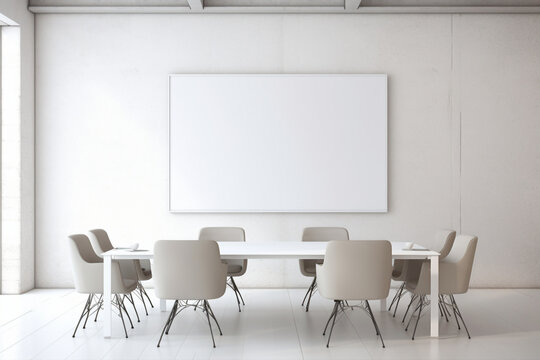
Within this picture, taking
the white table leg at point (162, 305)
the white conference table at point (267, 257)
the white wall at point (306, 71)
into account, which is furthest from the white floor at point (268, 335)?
the white wall at point (306, 71)

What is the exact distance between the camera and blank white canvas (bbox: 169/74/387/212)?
7578 millimetres

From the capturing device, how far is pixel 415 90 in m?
7.68

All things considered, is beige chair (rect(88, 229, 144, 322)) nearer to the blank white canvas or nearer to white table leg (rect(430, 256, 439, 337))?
Result: the blank white canvas

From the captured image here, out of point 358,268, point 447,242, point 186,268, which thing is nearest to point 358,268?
point 358,268

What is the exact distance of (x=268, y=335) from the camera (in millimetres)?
5105

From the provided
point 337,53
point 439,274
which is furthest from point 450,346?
point 337,53

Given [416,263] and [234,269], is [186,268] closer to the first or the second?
[234,269]

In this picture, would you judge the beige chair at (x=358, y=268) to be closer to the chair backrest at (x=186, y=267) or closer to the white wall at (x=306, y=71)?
the chair backrest at (x=186, y=267)

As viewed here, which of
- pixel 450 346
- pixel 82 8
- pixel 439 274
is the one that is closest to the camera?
pixel 450 346

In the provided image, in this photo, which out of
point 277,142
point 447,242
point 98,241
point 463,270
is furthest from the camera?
point 277,142

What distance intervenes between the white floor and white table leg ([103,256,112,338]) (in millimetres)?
97

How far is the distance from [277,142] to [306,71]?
1.01 meters

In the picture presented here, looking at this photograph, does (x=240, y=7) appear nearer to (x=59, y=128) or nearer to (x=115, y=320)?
(x=59, y=128)

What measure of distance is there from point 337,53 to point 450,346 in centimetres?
425
